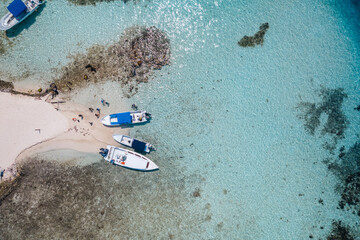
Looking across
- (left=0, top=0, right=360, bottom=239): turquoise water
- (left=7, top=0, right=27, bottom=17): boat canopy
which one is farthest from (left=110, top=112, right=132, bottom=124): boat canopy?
(left=7, top=0, right=27, bottom=17): boat canopy

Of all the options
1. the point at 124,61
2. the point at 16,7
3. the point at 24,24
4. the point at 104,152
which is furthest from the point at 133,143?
the point at 16,7

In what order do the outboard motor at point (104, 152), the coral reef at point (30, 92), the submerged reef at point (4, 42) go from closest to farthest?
the outboard motor at point (104, 152)
the coral reef at point (30, 92)
the submerged reef at point (4, 42)

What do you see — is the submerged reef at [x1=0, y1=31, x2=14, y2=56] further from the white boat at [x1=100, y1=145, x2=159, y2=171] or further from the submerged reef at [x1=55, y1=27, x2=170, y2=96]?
the white boat at [x1=100, y1=145, x2=159, y2=171]

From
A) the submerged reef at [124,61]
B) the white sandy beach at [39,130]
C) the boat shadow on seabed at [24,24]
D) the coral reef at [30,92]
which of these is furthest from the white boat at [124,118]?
the boat shadow on seabed at [24,24]

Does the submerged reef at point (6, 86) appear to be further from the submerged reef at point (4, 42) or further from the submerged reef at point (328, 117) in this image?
the submerged reef at point (328, 117)

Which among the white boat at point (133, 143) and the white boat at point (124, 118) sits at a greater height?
the white boat at point (124, 118)

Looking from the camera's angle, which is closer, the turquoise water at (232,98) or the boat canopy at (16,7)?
the boat canopy at (16,7)

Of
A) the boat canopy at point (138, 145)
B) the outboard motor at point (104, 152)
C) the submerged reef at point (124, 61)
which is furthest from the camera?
the submerged reef at point (124, 61)

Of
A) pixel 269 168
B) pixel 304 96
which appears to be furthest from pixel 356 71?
pixel 269 168
